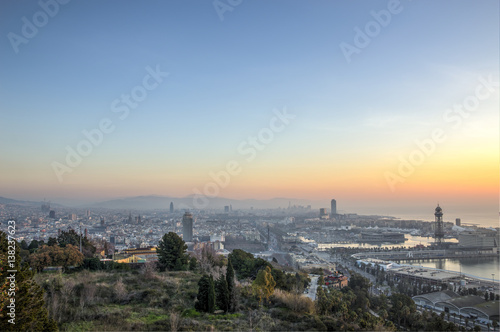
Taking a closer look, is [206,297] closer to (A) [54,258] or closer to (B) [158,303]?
(B) [158,303]

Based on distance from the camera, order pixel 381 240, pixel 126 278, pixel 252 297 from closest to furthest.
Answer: pixel 252 297 < pixel 126 278 < pixel 381 240

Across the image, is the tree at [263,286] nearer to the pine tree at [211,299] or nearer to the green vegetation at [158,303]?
the green vegetation at [158,303]

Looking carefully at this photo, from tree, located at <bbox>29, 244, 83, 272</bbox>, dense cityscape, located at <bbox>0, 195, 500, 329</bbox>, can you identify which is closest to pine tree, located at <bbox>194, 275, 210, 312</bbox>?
tree, located at <bbox>29, 244, 83, 272</bbox>

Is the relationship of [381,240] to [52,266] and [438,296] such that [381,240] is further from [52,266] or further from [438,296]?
[52,266]

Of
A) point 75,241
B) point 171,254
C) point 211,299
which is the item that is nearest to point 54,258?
point 171,254

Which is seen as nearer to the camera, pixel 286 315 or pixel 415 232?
pixel 286 315

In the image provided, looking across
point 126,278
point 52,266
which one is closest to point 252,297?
point 126,278

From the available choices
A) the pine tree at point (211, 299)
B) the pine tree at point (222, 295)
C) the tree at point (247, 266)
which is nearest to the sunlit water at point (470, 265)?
the tree at point (247, 266)
